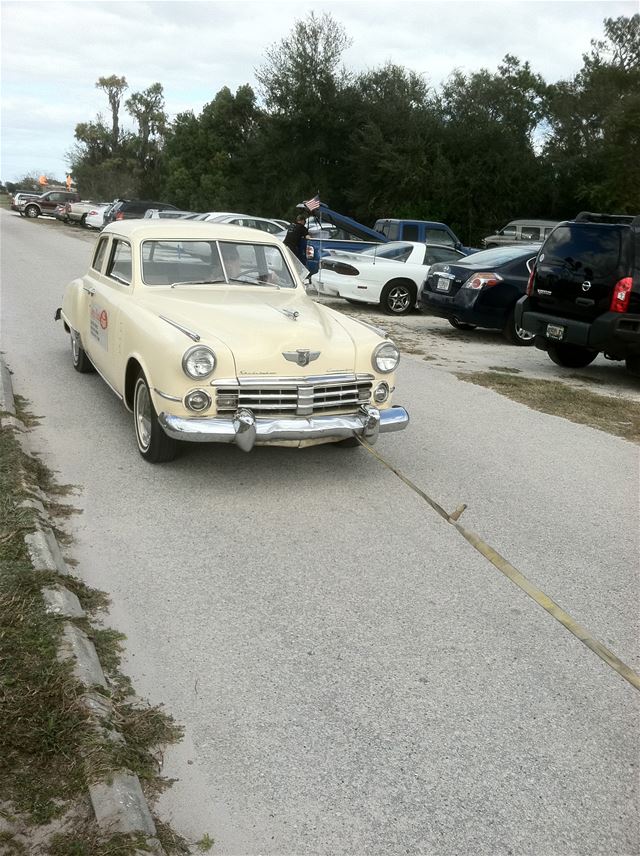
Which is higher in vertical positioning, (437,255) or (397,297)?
(437,255)

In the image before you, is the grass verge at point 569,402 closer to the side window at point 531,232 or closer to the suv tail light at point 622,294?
the suv tail light at point 622,294

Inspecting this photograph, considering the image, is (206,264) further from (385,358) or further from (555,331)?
(555,331)

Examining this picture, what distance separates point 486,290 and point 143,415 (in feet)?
26.0

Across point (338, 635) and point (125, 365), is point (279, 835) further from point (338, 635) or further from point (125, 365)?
point (125, 365)

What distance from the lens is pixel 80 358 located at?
8656 millimetres

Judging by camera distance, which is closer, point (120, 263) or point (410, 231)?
point (120, 263)

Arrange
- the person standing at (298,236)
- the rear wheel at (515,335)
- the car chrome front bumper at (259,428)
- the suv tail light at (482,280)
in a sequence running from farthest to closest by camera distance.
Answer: the person standing at (298,236)
the rear wheel at (515,335)
the suv tail light at (482,280)
the car chrome front bumper at (259,428)

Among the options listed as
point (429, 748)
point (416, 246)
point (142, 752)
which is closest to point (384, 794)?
point (429, 748)

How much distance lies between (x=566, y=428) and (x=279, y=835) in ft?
20.1

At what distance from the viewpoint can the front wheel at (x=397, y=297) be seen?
16.1 meters

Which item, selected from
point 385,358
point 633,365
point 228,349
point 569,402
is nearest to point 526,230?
point 633,365

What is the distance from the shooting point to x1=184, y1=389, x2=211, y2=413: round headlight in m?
5.44

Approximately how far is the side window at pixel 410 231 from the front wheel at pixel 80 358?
1288 cm

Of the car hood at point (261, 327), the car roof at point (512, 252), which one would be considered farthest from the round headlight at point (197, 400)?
the car roof at point (512, 252)
